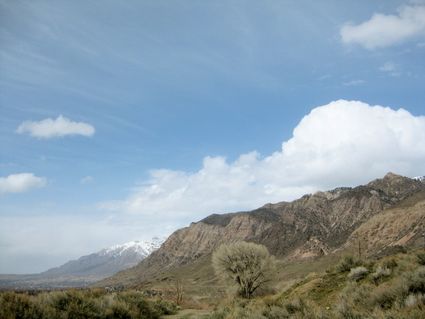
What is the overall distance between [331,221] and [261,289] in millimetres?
126207

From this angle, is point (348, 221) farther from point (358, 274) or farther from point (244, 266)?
point (358, 274)

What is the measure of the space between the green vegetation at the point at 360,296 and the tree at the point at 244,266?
2387cm

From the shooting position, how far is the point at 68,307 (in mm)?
16250

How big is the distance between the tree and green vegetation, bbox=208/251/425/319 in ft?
78.3

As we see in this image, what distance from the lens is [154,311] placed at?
21.0m

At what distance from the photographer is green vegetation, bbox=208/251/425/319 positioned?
11099 mm

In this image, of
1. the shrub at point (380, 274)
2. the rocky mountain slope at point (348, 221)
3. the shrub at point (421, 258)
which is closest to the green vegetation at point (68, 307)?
the shrub at point (380, 274)

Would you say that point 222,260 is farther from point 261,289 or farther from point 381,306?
point 381,306

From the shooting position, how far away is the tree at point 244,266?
155ft

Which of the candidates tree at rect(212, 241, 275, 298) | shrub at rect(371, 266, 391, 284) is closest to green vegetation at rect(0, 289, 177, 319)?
shrub at rect(371, 266, 391, 284)

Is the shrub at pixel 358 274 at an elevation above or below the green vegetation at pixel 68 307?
below

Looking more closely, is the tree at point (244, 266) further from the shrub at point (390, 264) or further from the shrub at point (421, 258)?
the shrub at point (421, 258)

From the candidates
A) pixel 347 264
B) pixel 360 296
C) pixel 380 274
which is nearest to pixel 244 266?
pixel 347 264

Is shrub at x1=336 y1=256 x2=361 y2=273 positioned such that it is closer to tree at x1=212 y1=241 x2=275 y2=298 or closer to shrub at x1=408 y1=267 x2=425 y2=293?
shrub at x1=408 y1=267 x2=425 y2=293
